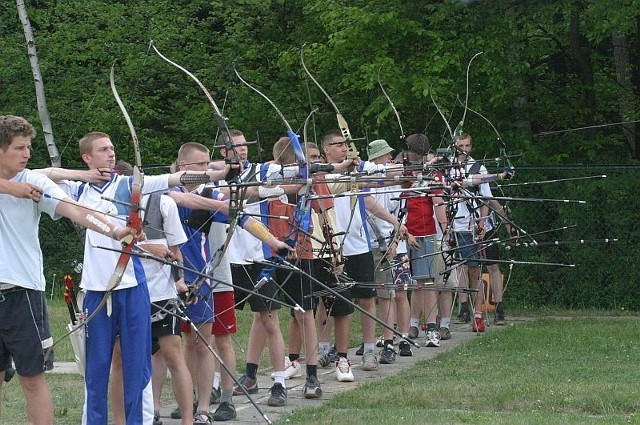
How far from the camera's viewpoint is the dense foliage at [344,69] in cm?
1775

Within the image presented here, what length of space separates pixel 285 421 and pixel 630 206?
978 cm

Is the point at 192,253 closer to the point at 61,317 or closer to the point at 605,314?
the point at 61,317

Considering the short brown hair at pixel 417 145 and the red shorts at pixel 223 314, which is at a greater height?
the short brown hair at pixel 417 145

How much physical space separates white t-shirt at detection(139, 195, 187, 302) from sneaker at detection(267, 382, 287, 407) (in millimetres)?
1614

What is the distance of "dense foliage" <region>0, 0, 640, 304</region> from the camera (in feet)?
58.2

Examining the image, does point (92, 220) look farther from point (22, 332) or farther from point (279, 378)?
point (279, 378)

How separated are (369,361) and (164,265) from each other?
3.70 meters

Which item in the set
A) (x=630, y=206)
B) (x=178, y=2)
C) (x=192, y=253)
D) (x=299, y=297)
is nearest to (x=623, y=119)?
(x=630, y=206)

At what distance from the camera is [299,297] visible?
32.2 ft

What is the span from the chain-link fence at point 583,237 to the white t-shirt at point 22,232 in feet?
34.2

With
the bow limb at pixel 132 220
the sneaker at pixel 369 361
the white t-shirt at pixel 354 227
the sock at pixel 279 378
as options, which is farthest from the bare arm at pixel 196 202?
the sneaker at pixel 369 361

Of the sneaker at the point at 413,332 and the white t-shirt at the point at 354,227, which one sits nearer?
the white t-shirt at the point at 354,227

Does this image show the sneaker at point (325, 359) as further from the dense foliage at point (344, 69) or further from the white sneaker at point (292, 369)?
the dense foliage at point (344, 69)

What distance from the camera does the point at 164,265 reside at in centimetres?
775
